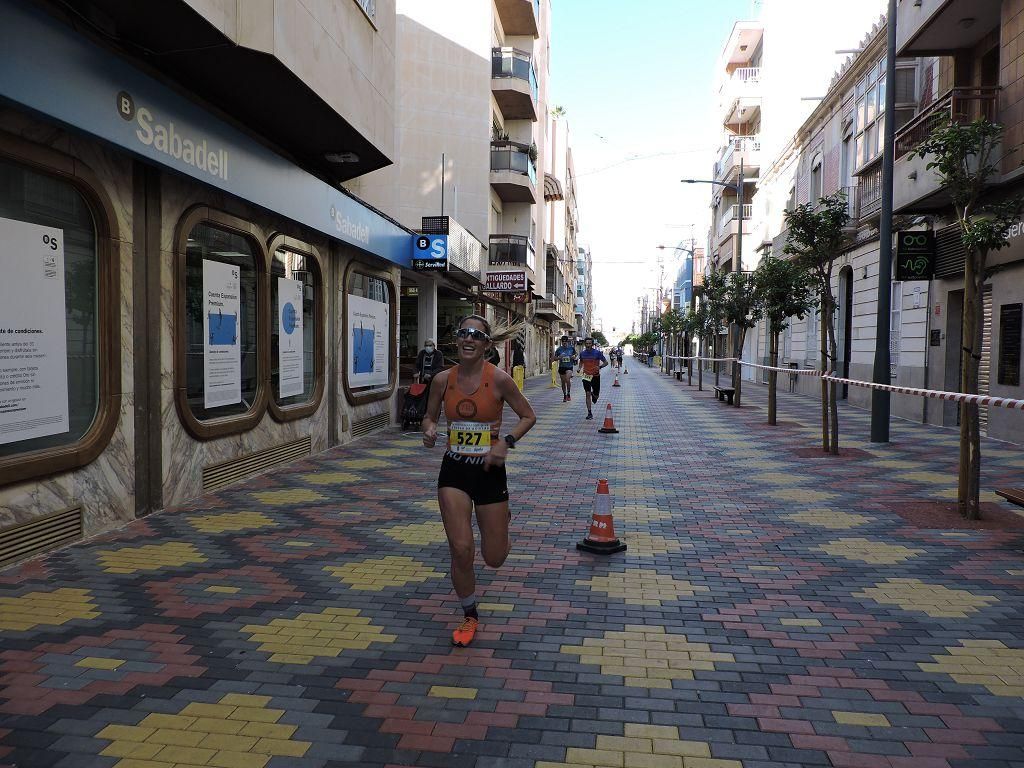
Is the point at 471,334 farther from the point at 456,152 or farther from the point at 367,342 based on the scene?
the point at 456,152

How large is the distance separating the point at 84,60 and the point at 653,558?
5.67m

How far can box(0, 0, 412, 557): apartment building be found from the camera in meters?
5.56

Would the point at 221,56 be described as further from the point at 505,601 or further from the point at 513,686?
the point at 513,686

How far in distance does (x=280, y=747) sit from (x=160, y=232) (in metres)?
5.53

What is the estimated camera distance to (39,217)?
19.1 ft

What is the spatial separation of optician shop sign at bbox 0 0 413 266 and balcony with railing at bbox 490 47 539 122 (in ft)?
65.5

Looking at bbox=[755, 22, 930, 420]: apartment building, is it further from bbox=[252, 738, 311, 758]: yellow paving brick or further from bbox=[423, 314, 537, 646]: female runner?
bbox=[252, 738, 311, 758]: yellow paving brick

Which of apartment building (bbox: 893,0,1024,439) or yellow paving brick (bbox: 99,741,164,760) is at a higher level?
apartment building (bbox: 893,0,1024,439)

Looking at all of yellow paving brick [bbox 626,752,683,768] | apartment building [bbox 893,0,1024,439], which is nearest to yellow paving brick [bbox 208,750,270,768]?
yellow paving brick [bbox 626,752,683,768]

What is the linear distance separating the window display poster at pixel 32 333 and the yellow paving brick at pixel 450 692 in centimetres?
389

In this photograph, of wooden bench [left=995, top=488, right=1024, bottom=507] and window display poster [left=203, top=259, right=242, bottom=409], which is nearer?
wooden bench [left=995, top=488, right=1024, bottom=507]

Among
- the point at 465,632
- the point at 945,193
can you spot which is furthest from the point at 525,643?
the point at 945,193

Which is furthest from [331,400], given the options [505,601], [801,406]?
[801,406]

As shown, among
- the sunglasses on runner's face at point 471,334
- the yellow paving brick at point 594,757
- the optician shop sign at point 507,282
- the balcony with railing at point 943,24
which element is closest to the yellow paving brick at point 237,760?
the yellow paving brick at point 594,757
